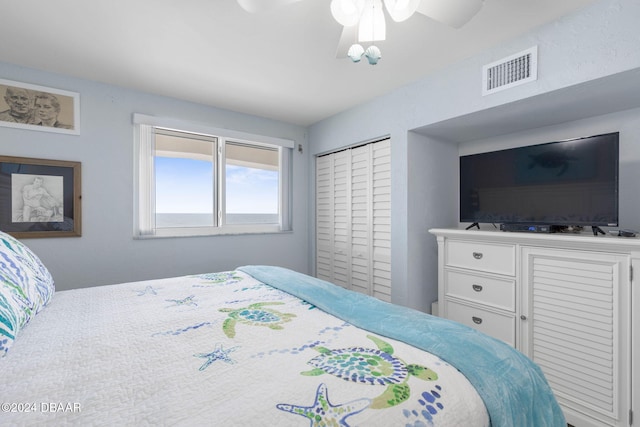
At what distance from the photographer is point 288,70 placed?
233 centimetres

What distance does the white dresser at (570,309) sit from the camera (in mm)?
1579

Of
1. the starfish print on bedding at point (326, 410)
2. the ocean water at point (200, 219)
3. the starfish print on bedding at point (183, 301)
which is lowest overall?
the starfish print on bedding at point (326, 410)

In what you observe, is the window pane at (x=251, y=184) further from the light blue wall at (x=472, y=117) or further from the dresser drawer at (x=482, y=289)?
the dresser drawer at (x=482, y=289)

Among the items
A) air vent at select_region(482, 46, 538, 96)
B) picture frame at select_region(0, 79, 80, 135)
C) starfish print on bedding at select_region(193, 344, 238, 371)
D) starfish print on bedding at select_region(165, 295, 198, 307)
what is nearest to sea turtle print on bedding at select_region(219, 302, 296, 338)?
starfish print on bedding at select_region(193, 344, 238, 371)

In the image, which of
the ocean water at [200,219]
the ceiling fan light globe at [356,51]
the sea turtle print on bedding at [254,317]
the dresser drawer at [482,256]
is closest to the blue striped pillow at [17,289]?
the sea turtle print on bedding at [254,317]

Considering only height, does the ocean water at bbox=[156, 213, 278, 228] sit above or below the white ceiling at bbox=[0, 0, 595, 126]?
below

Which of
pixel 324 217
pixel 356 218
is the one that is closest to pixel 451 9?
pixel 356 218

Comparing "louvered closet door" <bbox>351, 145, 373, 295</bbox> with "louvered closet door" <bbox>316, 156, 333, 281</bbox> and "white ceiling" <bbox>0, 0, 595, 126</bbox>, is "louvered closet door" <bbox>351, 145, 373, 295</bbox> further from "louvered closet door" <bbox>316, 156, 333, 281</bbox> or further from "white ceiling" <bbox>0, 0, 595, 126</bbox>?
"white ceiling" <bbox>0, 0, 595, 126</bbox>

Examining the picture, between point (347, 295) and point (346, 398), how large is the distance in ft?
2.64

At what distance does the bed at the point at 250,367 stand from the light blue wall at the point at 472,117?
1.50 meters

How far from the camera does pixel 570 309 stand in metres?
1.79

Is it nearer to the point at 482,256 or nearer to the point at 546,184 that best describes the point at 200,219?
the point at 482,256

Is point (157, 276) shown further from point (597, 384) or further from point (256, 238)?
point (597, 384)

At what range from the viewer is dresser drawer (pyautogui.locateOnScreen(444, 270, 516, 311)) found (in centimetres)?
206
